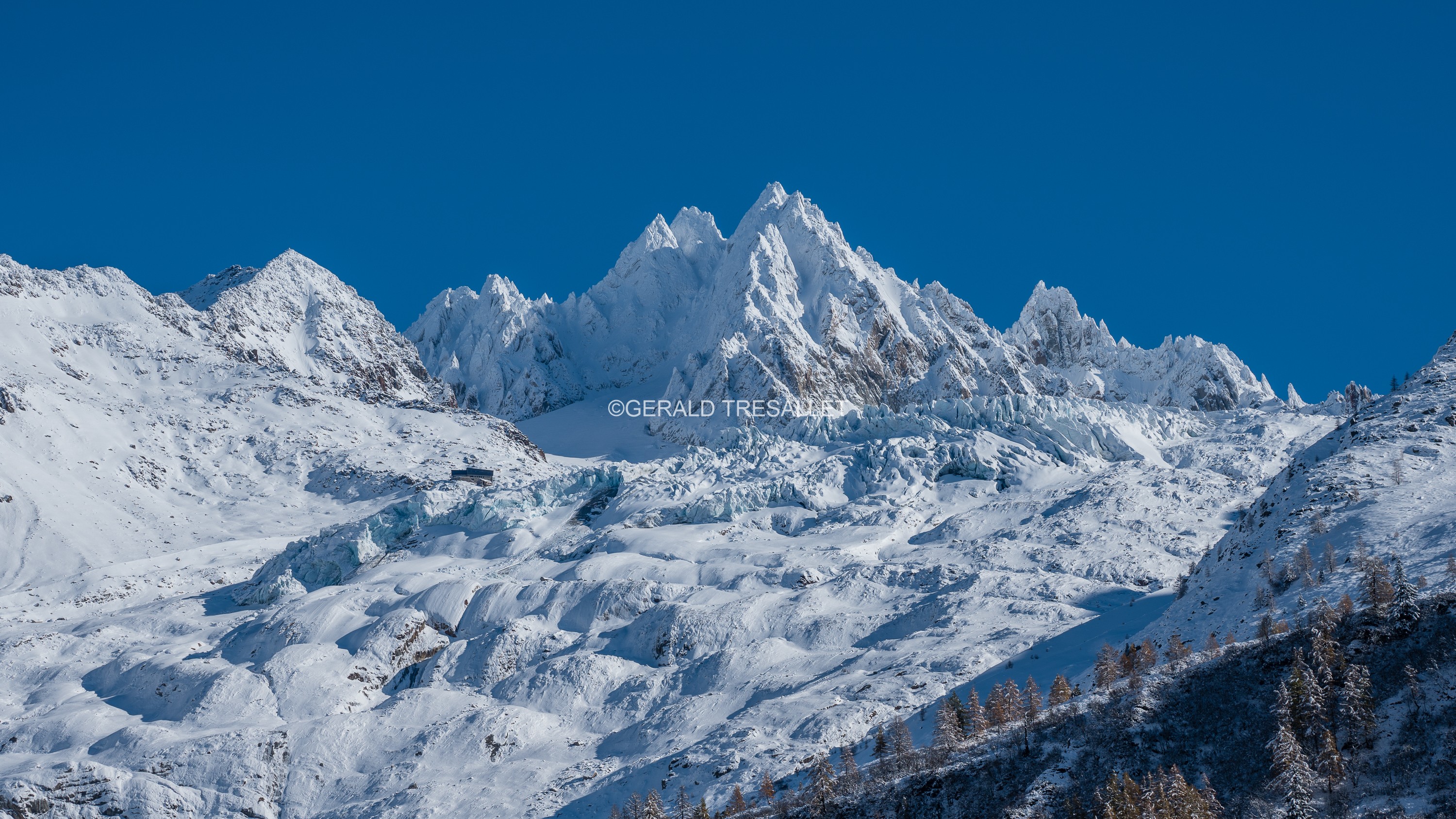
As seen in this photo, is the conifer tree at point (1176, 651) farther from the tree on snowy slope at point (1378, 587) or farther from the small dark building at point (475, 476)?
the small dark building at point (475, 476)

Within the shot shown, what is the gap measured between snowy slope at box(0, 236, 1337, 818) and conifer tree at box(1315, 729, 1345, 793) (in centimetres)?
2465

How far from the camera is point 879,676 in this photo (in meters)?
73.6

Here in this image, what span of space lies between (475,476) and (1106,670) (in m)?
107

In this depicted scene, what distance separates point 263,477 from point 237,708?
8471cm

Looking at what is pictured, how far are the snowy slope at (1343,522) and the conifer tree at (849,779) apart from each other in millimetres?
19490

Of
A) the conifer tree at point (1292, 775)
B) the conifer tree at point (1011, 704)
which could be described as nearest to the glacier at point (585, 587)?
the conifer tree at point (1011, 704)

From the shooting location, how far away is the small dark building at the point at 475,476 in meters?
149

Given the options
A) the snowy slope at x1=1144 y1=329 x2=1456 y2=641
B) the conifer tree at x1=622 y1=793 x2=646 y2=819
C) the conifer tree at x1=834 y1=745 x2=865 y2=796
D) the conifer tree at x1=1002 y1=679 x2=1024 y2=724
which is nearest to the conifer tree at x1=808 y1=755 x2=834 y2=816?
the conifer tree at x1=834 y1=745 x2=865 y2=796

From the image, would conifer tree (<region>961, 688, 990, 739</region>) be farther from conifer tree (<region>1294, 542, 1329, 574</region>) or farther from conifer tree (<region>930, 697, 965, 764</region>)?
conifer tree (<region>1294, 542, 1329, 574</region>)

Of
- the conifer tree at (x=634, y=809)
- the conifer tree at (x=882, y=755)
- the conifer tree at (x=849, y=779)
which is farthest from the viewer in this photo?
the conifer tree at (x=634, y=809)

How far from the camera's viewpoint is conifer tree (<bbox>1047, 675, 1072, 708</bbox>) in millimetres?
57188

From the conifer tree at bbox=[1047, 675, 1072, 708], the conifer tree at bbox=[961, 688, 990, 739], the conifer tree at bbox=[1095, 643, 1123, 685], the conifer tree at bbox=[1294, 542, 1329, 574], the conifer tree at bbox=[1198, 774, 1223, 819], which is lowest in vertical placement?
the conifer tree at bbox=[1198, 774, 1223, 819]

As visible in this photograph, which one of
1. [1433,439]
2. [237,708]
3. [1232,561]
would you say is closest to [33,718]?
[237,708]

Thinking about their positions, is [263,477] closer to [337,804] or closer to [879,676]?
[337,804]
